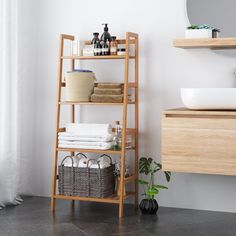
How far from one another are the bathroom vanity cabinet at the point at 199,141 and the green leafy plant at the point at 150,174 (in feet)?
1.04

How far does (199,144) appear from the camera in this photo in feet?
11.8

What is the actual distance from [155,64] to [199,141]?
86 centimetres

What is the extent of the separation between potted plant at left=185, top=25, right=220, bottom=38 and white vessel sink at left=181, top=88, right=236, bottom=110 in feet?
1.42

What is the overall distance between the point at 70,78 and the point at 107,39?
1.35 ft

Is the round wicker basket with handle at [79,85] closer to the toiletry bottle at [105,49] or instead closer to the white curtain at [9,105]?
the toiletry bottle at [105,49]

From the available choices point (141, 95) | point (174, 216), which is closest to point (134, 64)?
point (141, 95)

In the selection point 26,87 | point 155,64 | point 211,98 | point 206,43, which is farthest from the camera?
point 26,87

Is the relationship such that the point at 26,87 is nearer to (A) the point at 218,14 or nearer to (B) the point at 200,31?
(B) the point at 200,31

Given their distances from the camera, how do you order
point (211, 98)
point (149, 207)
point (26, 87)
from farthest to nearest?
point (26, 87), point (149, 207), point (211, 98)

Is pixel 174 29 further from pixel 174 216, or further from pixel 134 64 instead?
pixel 174 216

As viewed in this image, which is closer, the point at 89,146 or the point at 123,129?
the point at 123,129

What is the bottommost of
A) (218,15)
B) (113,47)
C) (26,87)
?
(26,87)

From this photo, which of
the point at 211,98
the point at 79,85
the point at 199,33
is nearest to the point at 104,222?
the point at 79,85

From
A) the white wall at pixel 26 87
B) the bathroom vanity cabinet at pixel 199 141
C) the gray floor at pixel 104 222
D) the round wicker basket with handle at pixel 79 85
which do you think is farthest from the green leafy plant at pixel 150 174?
the white wall at pixel 26 87
